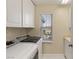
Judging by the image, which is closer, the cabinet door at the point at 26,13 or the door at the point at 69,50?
the door at the point at 69,50

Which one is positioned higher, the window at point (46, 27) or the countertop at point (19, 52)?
the window at point (46, 27)

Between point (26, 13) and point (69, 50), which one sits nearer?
point (69, 50)

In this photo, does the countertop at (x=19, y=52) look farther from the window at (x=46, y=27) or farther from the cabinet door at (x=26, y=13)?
the window at (x=46, y=27)

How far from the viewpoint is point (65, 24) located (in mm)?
7152

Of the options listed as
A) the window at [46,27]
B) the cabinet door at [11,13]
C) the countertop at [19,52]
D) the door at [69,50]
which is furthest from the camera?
the window at [46,27]

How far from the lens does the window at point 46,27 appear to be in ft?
23.9

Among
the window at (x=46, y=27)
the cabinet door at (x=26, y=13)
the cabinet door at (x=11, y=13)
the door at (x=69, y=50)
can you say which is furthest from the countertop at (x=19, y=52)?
the window at (x=46, y=27)

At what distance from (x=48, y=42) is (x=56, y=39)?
1.32 ft

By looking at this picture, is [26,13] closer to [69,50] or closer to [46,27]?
[69,50]

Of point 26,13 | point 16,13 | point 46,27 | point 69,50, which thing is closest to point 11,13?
point 16,13

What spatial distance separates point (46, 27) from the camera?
24.3 feet

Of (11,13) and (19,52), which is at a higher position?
(11,13)
